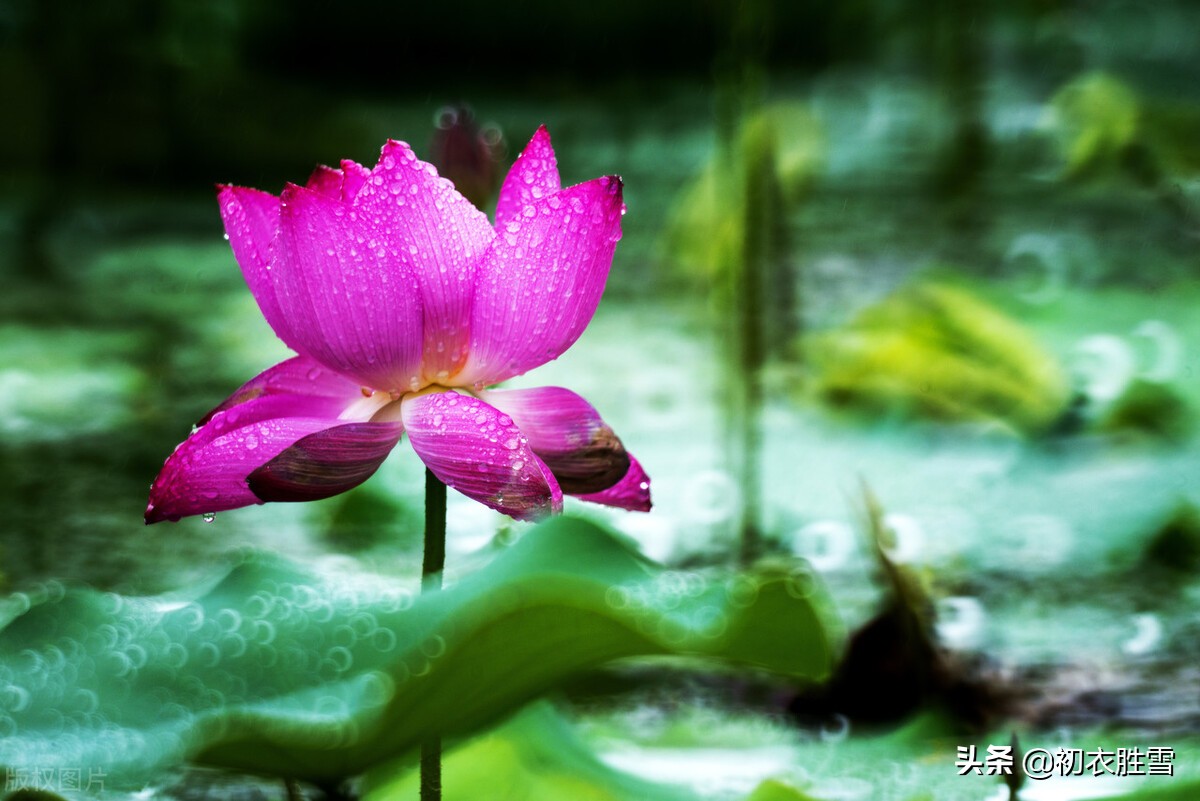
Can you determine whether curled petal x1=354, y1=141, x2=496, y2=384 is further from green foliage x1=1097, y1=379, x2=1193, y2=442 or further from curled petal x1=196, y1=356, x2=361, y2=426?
green foliage x1=1097, y1=379, x2=1193, y2=442

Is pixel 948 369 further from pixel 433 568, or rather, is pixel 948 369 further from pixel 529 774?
pixel 433 568

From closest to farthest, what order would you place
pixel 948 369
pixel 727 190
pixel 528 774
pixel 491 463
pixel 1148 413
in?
pixel 491 463 → pixel 528 774 → pixel 1148 413 → pixel 948 369 → pixel 727 190

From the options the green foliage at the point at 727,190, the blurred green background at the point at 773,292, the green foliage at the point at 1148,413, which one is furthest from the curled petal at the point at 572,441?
the green foliage at the point at 727,190

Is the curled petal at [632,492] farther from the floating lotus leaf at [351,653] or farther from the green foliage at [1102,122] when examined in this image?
the green foliage at [1102,122]

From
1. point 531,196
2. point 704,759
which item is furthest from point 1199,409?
point 531,196

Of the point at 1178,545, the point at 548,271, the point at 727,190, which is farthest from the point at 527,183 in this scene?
the point at 727,190

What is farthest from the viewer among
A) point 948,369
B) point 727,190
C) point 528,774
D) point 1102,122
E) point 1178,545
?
point 1102,122

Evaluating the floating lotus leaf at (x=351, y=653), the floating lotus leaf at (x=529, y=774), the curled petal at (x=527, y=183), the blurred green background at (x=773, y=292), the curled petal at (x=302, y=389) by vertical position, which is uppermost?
the curled petal at (x=527, y=183)
